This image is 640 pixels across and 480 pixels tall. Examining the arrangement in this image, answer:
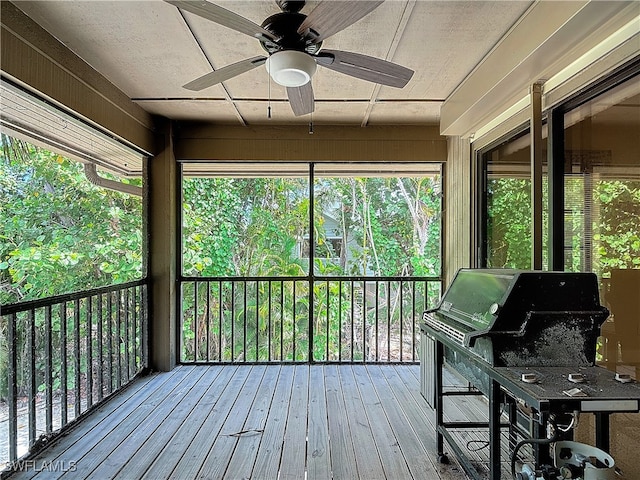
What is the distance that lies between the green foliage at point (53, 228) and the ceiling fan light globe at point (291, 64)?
5.48ft

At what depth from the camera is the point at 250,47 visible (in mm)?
2609

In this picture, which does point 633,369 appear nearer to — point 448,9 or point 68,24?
point 448,9

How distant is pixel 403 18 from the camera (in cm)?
226

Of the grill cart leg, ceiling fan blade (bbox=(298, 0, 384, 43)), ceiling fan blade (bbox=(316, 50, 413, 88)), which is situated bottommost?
the grill cart leg

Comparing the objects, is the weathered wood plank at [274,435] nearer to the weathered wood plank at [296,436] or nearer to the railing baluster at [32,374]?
the weathered wood plank at [296,436]

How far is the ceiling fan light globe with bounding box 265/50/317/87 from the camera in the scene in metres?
1.92

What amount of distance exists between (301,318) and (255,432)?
1.96 metres

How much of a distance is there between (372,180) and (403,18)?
238 cm

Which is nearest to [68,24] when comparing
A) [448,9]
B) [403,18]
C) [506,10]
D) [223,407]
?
[403,18]

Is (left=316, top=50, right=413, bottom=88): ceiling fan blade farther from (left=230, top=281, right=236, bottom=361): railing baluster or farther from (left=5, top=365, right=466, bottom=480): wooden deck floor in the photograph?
(left=230, top=281, right=236, bottom=361): railing baluster

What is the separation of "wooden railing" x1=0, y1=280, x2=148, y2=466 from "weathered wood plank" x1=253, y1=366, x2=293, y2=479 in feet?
4.44

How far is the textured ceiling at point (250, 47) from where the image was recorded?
85.7 inches

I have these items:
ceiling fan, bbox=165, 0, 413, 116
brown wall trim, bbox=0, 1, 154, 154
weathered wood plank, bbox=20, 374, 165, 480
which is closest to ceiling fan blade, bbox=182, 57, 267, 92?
ceiling fan, bbox=165, 0, 413, 116

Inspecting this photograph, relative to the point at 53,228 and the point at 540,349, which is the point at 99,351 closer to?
the point at 53,228
